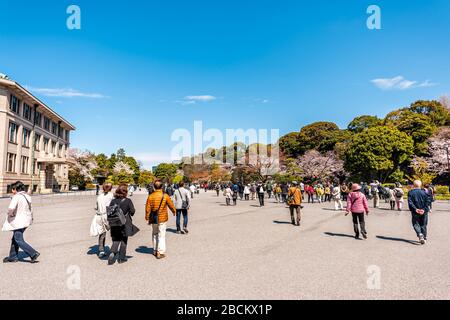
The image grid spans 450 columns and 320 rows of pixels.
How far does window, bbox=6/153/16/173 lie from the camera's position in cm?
3315

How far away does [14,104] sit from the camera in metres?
34.1

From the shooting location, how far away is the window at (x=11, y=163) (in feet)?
109

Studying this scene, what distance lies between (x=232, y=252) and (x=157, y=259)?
5.52ft

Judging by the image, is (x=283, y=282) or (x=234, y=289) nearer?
(x=234, y=289)

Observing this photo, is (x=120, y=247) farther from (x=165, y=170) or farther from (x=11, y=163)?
(x=165, y=170)

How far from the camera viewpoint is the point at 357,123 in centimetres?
5991

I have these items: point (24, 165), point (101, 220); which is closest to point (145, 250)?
point (101, 220)

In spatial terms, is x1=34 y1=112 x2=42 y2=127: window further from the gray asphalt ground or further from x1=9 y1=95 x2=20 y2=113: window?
the gray asphalt ground

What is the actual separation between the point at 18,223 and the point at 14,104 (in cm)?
3480

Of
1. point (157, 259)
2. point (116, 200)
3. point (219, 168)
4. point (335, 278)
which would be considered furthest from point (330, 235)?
point (219, 168)

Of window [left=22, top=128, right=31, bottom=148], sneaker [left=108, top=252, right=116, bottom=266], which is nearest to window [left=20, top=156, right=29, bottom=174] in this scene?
window [left=22, top=128, right=31, bottom=148]

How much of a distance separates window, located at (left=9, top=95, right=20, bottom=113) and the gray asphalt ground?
30.1 metres

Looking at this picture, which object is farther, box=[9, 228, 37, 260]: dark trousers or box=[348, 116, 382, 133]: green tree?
box=[348, 116, 382, 133]: green tree
